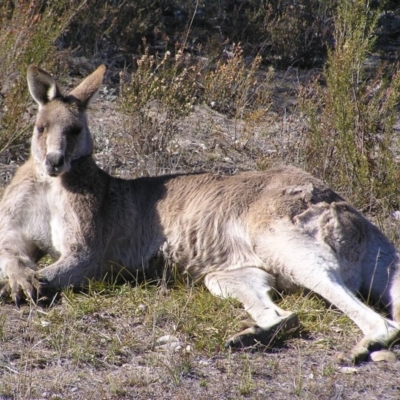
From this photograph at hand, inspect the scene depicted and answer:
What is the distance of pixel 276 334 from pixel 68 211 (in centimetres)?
170

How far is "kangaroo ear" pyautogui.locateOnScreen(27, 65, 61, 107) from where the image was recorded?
5.45 m

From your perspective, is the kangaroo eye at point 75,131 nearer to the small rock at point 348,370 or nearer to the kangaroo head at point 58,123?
the kangaroo head at point 58,123

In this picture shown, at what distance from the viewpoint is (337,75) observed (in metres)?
6.77

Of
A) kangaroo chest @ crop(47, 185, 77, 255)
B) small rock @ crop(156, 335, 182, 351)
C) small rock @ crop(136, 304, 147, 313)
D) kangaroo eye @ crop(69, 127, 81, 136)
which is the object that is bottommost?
small rock @ crop(136, 304, 147, 313)

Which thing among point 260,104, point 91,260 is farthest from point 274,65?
point 91,260

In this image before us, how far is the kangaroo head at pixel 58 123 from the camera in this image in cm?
520

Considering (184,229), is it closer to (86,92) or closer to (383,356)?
(86,92)

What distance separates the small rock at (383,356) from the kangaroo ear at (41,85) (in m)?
2.83

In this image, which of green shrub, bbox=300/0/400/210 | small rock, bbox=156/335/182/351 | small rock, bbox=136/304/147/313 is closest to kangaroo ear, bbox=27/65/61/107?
small rock, bbox=136/304/147/313

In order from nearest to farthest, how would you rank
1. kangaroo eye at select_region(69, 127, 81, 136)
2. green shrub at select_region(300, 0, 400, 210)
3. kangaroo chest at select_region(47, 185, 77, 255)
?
kangaroo chest at select_region(47, 185, 77, 255) → kangaroo eye at select_region(69, 127, 81, 136) → green shrub at select_region(300, 0, 400, 210)

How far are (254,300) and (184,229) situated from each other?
0.86m

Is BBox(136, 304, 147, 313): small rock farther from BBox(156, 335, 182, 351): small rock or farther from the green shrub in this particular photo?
the green shrub

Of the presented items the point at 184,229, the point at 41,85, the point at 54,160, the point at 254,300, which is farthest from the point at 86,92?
the point at 254,300

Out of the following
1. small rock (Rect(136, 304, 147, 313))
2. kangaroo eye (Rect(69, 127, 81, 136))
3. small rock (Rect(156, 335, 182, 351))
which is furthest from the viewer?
kangaroo eye (Rect(69, 127, 81, 136))
